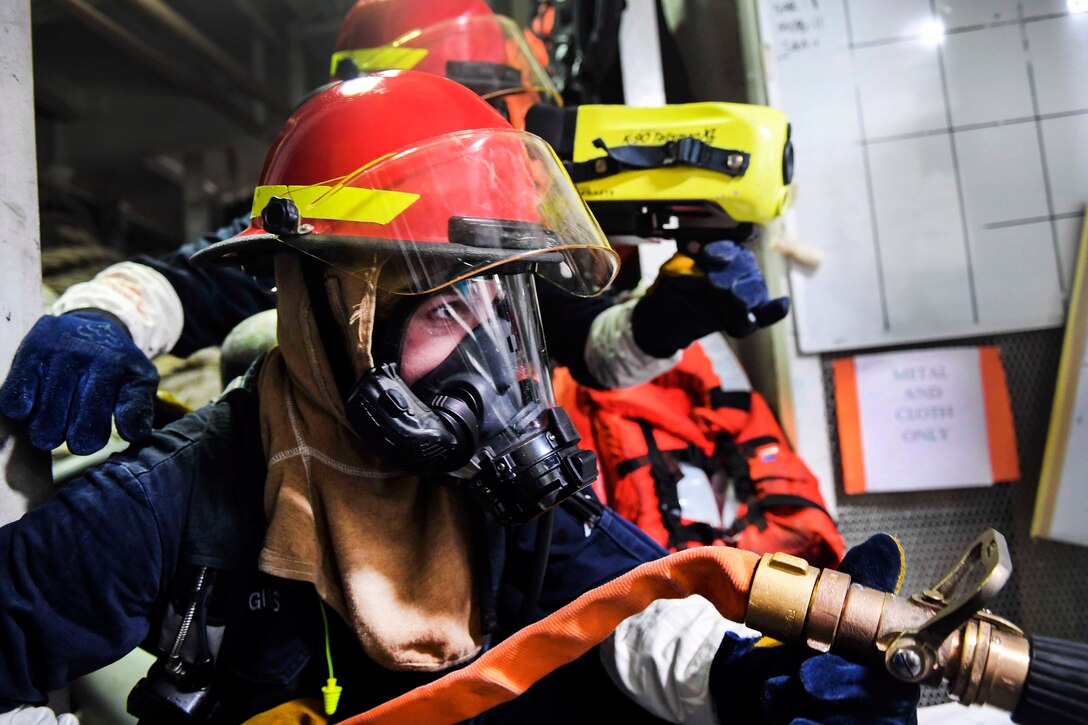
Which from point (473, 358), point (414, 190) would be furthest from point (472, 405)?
point (414, 190)

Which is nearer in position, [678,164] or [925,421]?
[678,164]

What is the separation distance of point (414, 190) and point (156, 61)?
235 centimetres

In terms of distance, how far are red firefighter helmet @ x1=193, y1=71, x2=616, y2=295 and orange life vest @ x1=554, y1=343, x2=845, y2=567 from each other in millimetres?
678

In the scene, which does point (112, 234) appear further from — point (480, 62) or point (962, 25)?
point (962, 25)

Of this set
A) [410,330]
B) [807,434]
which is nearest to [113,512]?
[410,330]

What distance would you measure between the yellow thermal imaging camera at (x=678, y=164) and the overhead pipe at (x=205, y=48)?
1.91 metres

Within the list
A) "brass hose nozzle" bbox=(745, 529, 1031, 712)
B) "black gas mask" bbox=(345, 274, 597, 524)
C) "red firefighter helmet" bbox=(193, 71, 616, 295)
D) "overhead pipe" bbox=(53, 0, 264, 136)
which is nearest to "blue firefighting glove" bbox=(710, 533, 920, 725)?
"brass hose nozzle" bbox=(745, 529, 1031, 712)

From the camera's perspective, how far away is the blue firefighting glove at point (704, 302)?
1.17 m

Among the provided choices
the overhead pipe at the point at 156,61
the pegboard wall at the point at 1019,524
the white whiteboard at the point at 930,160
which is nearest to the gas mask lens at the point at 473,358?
the white whiteboard at the point at 930,160

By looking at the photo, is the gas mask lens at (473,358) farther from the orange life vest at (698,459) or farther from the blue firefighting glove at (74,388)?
the orange life vest at (698,459)

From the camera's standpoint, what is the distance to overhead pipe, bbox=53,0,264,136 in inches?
82.2

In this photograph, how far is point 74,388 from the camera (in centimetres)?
97

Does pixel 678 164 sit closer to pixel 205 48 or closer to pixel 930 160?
pixel 930 160

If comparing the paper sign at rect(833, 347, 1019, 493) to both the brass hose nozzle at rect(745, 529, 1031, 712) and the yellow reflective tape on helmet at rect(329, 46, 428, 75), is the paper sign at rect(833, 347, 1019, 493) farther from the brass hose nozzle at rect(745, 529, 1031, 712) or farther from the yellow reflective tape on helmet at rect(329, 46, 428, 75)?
the yellow reflective tape on helmet at rect(329, 46, 428, 75)
